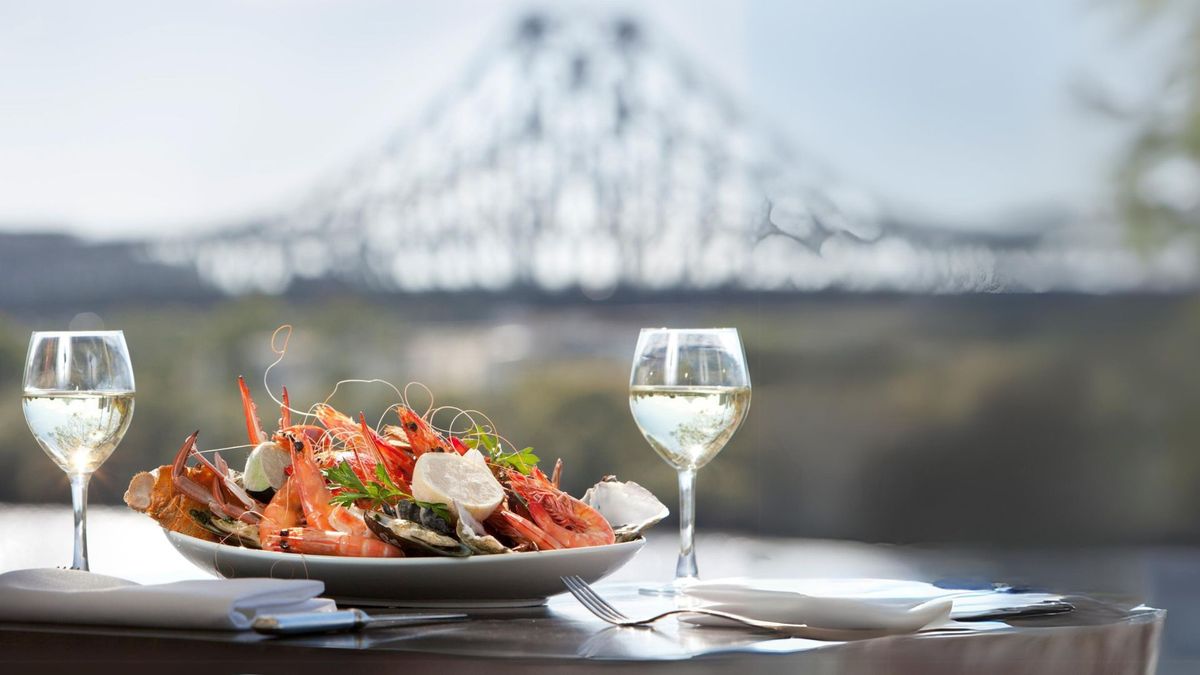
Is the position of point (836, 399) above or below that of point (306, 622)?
below

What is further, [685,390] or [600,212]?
[600,212]

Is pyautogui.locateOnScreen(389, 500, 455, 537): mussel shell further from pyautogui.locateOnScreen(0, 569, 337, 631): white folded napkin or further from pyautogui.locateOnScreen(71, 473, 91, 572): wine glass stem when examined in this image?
pyautogui.locateOnScreen(71, 473, 91, 572): wine glass stem

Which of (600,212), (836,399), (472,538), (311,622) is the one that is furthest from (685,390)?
(600,212)

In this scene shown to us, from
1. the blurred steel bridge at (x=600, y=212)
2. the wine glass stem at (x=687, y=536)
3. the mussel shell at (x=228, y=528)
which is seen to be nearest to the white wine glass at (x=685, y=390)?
the wine glass stem at (x=687, y=536)

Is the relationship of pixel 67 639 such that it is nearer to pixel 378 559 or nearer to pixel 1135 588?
Result: pixel 378 559

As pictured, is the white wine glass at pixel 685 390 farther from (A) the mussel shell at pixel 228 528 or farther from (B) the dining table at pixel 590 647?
(A) the mussel shell at pixel 228 528

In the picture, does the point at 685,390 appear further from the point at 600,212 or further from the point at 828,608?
the point at 600,212

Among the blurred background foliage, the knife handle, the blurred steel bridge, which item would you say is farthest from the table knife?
the blurred steel bridge
